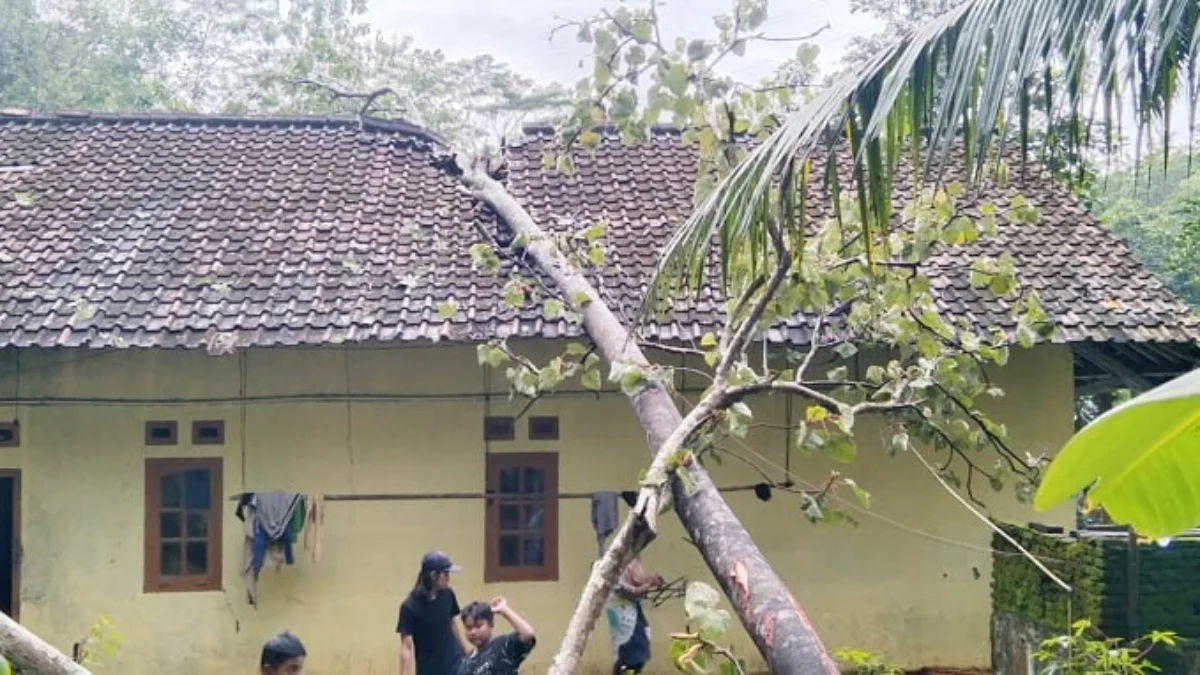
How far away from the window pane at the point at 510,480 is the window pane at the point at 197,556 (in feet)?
7.63

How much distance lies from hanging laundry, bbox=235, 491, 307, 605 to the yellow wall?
0.40m

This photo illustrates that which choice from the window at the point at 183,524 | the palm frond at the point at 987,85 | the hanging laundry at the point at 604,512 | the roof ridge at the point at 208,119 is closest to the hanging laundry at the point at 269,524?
the window at the point at 183,524

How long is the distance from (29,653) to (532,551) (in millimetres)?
6773

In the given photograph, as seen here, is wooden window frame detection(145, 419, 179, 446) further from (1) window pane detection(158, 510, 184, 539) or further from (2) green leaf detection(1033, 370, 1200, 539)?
(2) green leaf detection(1033, 370, 1200, 539)

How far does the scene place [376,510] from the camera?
829cm

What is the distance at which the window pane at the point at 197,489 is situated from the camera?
27.1ft

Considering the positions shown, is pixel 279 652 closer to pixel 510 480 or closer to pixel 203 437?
pixel 510 480

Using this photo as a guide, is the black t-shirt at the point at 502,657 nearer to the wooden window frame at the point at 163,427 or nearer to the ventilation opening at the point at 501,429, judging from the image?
the ventilation opening at the point at 501,429

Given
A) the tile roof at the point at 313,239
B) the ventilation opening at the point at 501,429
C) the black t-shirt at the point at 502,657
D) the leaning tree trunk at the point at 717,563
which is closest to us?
the leaning tree trunk at the point at 717,563

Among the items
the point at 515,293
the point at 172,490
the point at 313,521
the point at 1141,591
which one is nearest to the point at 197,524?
the point at 172,490

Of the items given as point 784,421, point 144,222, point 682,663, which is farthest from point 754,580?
point 144,222

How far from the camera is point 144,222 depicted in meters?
8.95

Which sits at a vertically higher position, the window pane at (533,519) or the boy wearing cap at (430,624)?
the window pane at (533,519)

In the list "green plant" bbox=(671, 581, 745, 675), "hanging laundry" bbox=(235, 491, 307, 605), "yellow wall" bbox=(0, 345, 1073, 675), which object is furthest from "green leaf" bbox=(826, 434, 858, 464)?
"hanging laundry" bbox=(235, 491, 307, 605)
